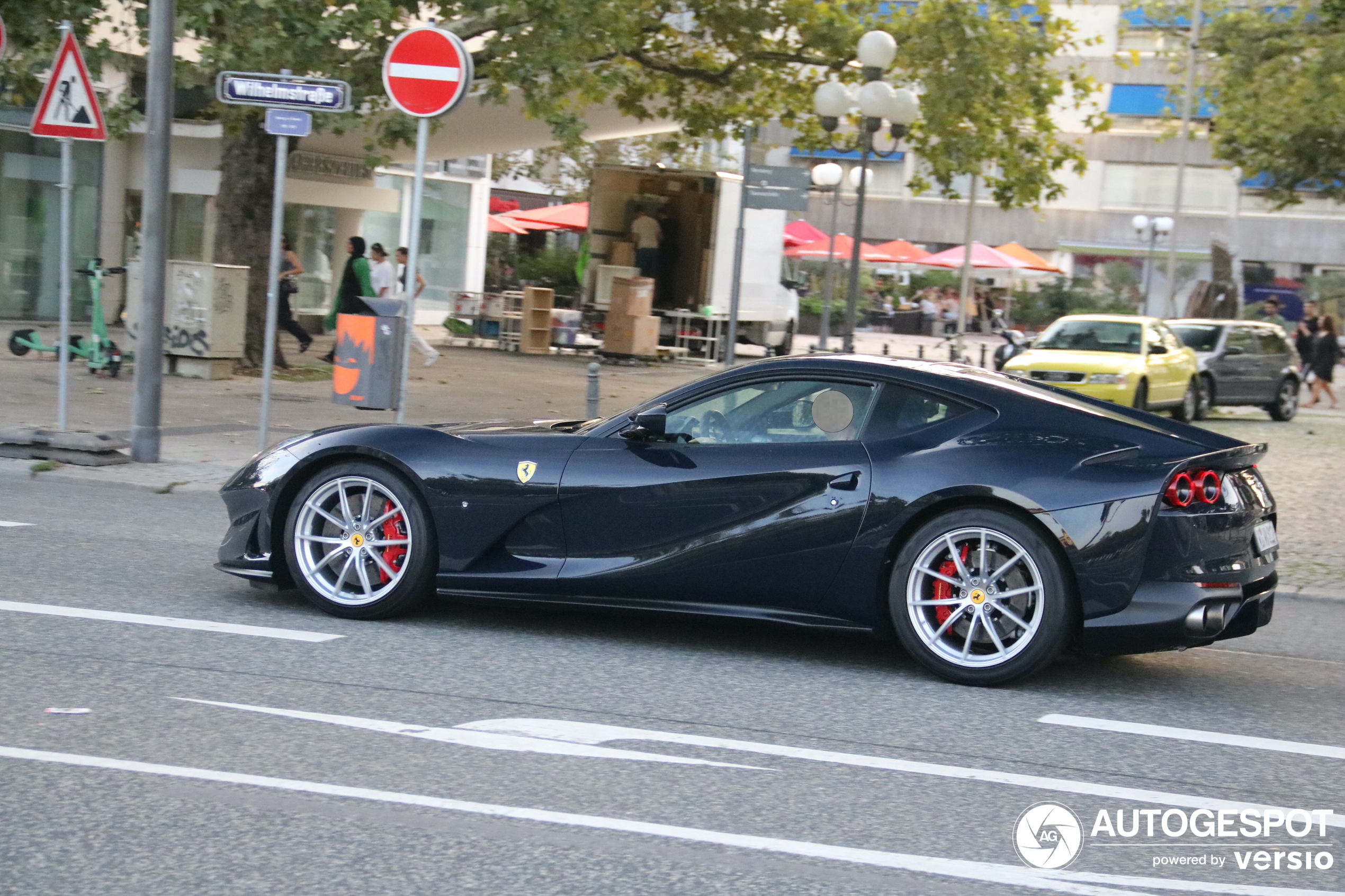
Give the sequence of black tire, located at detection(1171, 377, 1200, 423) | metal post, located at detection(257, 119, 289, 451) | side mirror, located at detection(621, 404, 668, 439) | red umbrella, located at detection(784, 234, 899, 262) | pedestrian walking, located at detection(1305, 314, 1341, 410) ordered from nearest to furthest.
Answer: side mirror, located at detection(621, 404, 668, 439) → metal post, located at detection(257, 119, 289, 451) → black tire, located at detection(1171, 377, 1200, 423) → pedestrian walking, located at detection(1305, 314, 1341, 410) → red umbrella, located at detection(784, 234, 899, 262)

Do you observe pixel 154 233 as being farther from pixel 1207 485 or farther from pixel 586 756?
pixel 1207 485

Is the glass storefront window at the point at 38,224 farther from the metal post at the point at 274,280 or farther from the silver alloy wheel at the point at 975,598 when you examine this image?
the silver alloy wheel at the point at 975,598

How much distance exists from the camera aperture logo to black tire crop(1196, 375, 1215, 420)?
20.0m

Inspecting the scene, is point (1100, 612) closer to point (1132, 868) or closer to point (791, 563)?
point (791, 563)

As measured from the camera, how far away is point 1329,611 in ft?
28.0

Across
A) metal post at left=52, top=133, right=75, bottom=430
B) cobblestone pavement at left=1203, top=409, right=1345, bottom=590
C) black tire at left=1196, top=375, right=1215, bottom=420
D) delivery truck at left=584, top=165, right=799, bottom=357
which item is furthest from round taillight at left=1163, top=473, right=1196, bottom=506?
delivery truck at left=584, top=165, right=799, bottom=357

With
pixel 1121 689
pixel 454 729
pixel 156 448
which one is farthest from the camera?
pixel 156 448

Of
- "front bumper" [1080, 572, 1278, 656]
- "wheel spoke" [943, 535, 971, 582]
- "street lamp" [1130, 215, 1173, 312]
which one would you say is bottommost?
"front bumper" [1080, 572, 1278, 656]

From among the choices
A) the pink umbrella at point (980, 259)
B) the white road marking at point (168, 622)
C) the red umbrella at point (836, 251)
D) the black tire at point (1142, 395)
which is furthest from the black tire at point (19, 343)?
the pink umbrella at point (980, 259)

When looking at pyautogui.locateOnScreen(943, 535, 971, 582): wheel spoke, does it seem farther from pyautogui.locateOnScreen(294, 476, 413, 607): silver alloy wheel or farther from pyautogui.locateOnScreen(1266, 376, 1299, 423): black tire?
pyautogui.locateOnScreen(1266, 376, 1299, 423): black tire

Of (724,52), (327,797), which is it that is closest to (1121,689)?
(327,797)

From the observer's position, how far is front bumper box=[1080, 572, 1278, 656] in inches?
224

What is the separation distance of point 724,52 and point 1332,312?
39.7m

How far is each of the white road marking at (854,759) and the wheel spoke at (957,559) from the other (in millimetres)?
1146
